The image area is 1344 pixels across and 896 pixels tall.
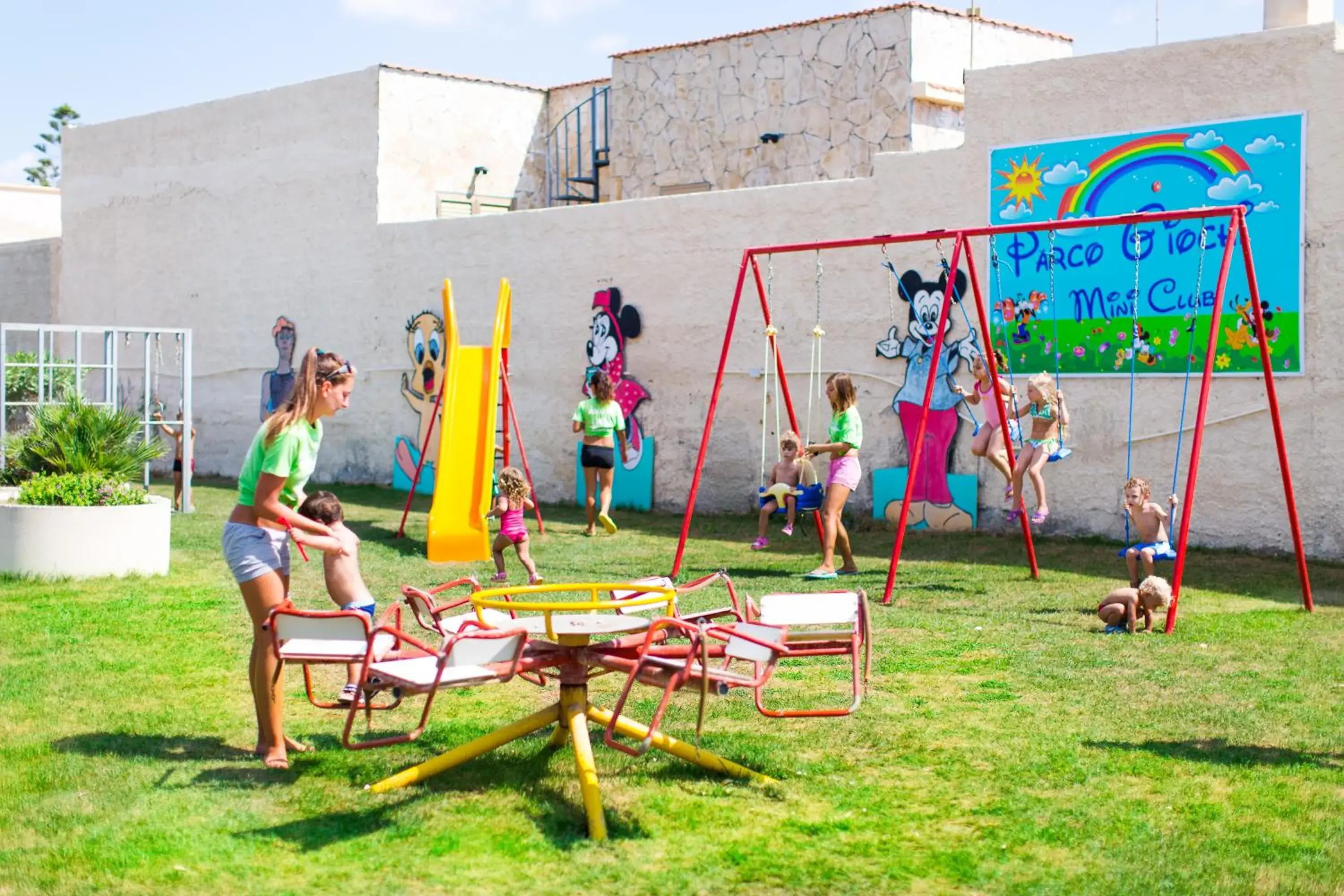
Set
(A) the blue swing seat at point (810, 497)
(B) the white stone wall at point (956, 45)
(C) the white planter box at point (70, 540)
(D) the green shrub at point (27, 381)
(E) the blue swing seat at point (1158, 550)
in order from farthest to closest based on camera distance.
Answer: (D) the green shrub at point (27, 381), (B) the white stone wall at point (956, 45), (A) the blue swing seat at point (810, 497), (C) the white planter box at point (70, 540), (E) the blue swing seat at point (1158, 550)

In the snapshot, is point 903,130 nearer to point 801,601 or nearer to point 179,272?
point 179,272

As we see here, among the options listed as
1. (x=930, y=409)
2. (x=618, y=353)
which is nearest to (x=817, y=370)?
(x=930, y=409)

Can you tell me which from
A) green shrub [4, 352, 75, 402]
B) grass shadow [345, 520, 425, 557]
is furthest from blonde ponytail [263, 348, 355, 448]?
green shrub [4, 352, 75, 402]

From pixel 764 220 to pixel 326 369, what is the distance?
35.1 feet

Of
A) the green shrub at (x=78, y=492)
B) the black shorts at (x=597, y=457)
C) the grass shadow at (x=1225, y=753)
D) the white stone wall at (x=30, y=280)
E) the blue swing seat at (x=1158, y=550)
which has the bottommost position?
the grass shadow at (x=1225, y=753)

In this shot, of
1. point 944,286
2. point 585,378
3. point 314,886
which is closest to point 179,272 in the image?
point 585,378

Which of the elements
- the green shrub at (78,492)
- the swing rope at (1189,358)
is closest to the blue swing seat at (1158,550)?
the swing rope at (1189,358)

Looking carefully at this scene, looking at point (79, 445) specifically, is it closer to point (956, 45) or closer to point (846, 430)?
point (846, 430)

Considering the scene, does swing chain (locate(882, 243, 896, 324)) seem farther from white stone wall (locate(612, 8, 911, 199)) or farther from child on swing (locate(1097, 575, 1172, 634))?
child on swing (locate(1097, 575, 1172, 634))

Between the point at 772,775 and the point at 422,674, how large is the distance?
1568mm

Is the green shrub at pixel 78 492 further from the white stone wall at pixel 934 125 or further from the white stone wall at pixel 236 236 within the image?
the white stone wall at pixel 934 125

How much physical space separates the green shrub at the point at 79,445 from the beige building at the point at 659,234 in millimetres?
5973

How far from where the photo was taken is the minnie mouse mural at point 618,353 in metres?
18.0

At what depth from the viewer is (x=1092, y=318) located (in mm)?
14383
